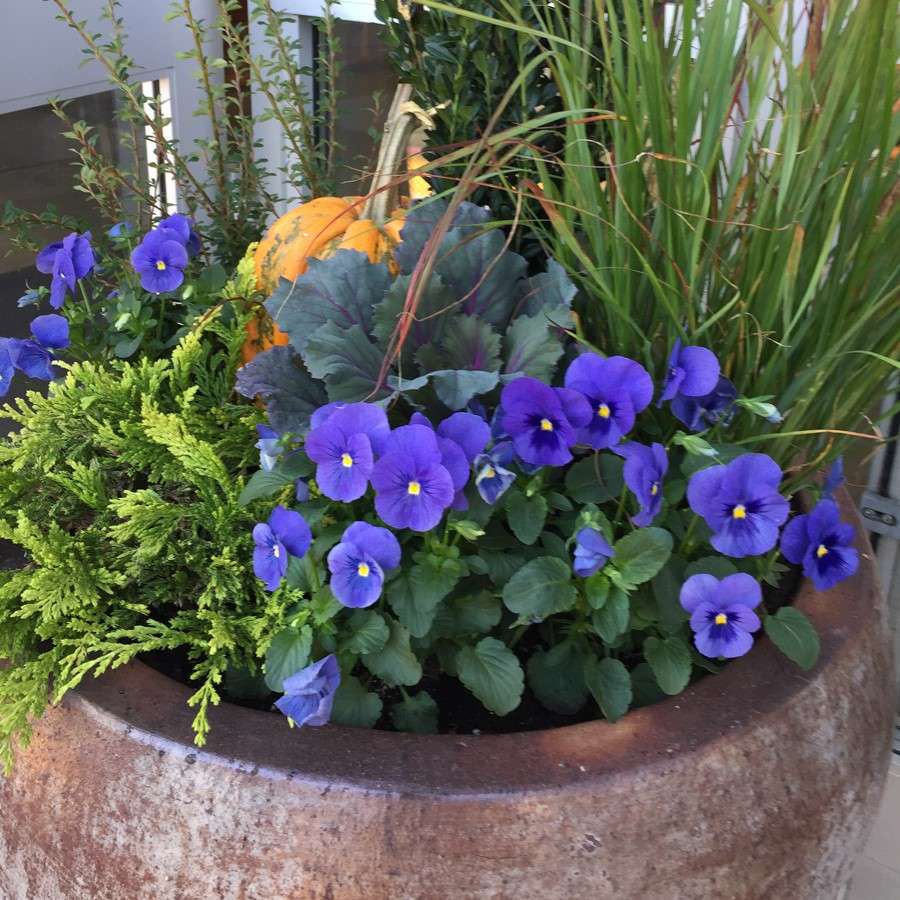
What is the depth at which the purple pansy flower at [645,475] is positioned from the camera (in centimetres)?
72

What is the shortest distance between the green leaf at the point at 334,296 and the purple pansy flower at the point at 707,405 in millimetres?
265

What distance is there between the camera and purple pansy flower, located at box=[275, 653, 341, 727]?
2.20ft

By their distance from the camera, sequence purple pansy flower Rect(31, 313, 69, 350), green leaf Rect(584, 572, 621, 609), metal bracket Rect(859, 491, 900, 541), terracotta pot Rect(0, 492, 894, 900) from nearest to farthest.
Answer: terracotta pot Rect(0, 492, 894, 900)
green leaf Rect(584, 572, 621, 609)
purple pansy flower Rect(31, 313, 69, 350)
metal bracket Rect(859, 491, 900, 541)

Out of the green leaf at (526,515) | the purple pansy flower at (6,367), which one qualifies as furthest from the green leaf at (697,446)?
the purple pansy flower at (6,367)

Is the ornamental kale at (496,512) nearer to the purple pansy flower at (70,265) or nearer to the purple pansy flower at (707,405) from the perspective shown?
the purple pansy flower at (707,405)

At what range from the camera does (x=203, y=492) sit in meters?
0.82

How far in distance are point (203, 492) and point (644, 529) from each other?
0.35m

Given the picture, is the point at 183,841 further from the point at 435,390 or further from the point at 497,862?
the point at 435,390

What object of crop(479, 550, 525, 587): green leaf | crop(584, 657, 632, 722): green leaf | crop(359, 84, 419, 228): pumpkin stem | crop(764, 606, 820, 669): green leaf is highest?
crop(359, 84, 419, 228): pumpkin stem

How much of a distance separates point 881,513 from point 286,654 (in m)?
1.09

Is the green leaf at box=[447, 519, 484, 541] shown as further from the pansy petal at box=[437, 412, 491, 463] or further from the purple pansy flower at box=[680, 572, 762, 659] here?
the purple pansy flower at box=[680, 572, 762, 659]

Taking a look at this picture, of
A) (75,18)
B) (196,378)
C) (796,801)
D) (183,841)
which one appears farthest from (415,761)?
(75,18)

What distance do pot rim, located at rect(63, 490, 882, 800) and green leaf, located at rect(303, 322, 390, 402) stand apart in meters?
0.25

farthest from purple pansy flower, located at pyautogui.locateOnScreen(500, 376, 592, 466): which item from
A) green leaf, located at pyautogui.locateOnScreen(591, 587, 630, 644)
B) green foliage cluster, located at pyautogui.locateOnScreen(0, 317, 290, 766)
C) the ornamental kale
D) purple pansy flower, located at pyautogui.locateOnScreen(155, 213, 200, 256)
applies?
purple pansy flower, located at pyautogui.locateOnScreen(155, 213, 200, 256)
